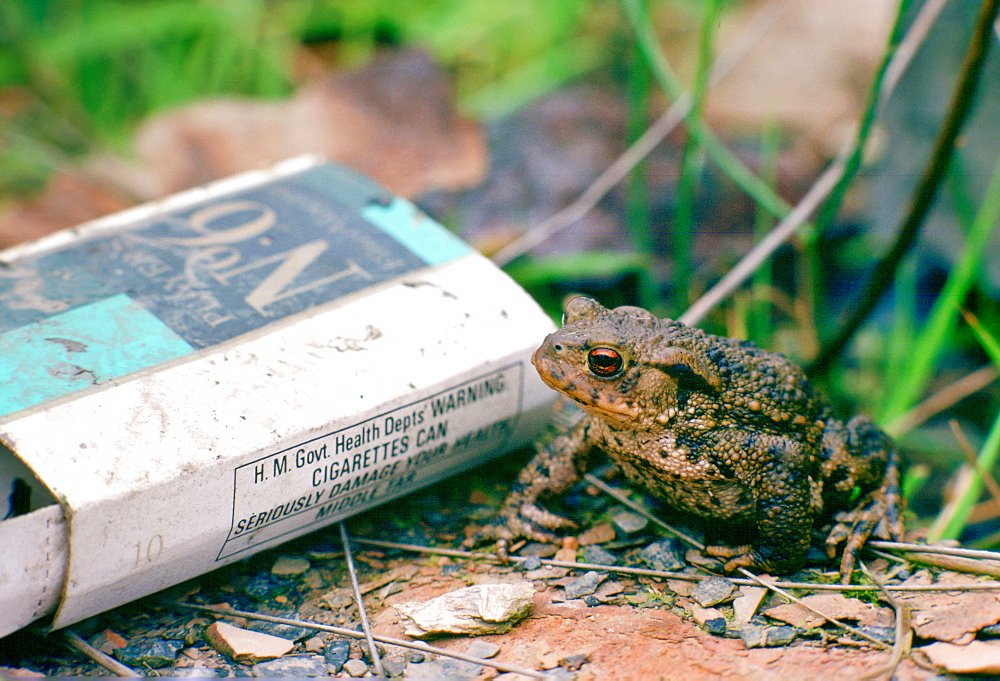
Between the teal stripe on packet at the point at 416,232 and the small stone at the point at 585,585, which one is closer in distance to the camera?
the small stone at the point at 585,585

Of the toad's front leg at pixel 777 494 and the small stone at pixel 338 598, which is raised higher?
the toad's front leg at pixel 777 494

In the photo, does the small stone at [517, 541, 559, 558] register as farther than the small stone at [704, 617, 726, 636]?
Yes

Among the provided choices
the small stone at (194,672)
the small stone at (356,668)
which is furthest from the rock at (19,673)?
the small stone at (356,668)

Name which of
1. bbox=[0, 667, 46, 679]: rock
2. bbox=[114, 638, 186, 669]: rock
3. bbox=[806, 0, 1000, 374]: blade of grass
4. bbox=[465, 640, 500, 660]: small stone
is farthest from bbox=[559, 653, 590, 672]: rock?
bbox=[806, 0, 1000, 374]: blade of grass

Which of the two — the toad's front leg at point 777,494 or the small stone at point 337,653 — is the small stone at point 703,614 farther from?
the small stone at point 337,653

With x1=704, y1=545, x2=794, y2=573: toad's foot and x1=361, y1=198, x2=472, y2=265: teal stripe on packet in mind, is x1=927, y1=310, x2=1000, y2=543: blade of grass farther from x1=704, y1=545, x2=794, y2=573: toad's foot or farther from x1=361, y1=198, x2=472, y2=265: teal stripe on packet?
x1=361, y1=198, x2=472, y2=265: teal stripe on packet

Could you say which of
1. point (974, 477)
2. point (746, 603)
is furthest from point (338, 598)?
point (974, 477)

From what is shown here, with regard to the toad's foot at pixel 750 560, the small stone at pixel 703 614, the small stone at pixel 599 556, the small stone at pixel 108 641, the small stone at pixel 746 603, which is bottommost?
the small stone at pixel 108 641
